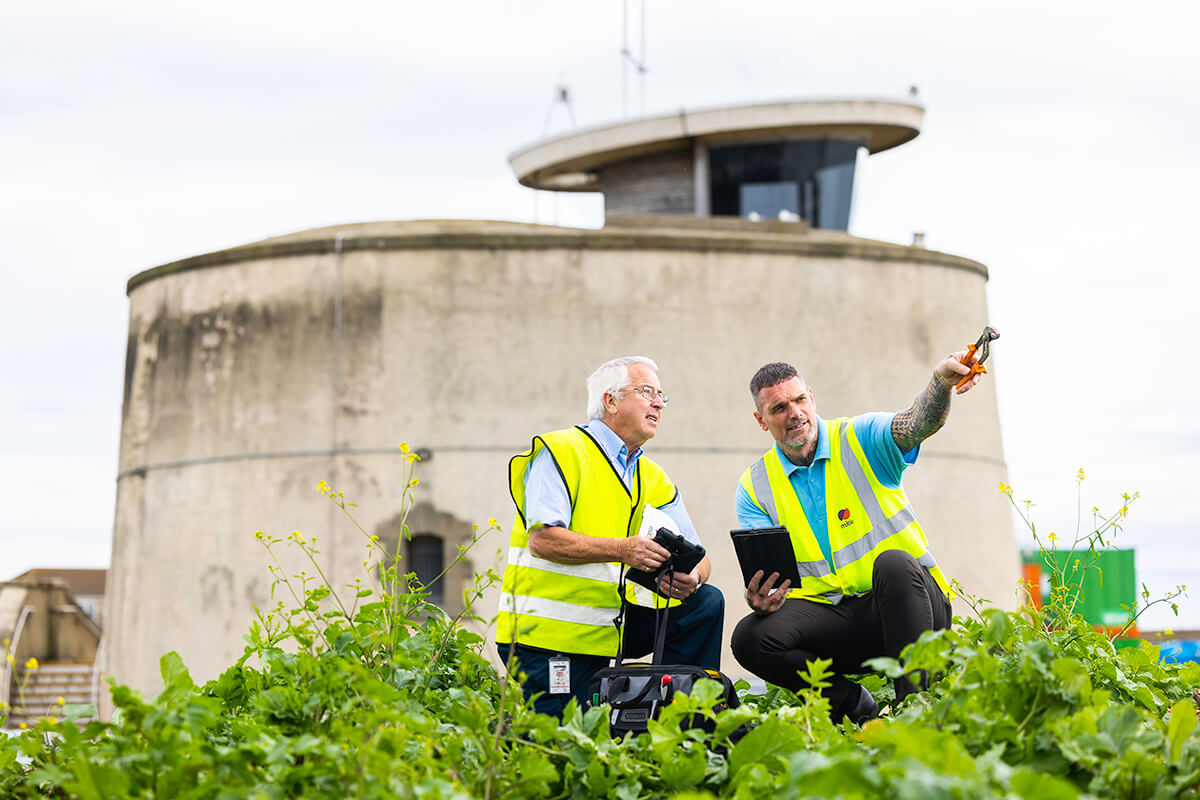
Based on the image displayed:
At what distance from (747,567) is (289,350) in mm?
17255

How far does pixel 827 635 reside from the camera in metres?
4.77

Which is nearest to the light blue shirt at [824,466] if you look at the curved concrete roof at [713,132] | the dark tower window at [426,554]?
the dark tower window at [426,554]

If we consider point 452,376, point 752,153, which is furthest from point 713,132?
point 452,376

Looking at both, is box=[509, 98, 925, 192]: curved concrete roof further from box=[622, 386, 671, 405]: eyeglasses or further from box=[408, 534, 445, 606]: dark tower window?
box=[622, 386, 671, 405]: eyeglasses

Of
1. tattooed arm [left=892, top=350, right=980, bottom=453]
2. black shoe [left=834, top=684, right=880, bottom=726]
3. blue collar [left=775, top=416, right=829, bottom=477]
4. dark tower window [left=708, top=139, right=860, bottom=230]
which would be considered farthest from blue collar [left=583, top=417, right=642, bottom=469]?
dark tower window [left=708, top=139, right=860, bottom=230]

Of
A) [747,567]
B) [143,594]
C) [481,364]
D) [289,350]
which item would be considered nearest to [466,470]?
[481,364]

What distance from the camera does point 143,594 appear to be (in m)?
22.1

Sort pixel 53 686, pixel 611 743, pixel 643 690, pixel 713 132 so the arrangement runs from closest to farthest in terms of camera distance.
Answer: pixel 611 743
pixel 643 690
pixel 53 686
pixel 713 132

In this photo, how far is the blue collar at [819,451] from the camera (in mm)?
5035

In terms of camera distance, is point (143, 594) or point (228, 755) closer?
point (228, 755)

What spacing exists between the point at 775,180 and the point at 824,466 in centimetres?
1993

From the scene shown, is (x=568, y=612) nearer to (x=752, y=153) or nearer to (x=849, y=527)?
(x=849, y=527)

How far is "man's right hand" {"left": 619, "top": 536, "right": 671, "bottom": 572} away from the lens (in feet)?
15.3

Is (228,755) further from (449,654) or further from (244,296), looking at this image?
(244,296)
